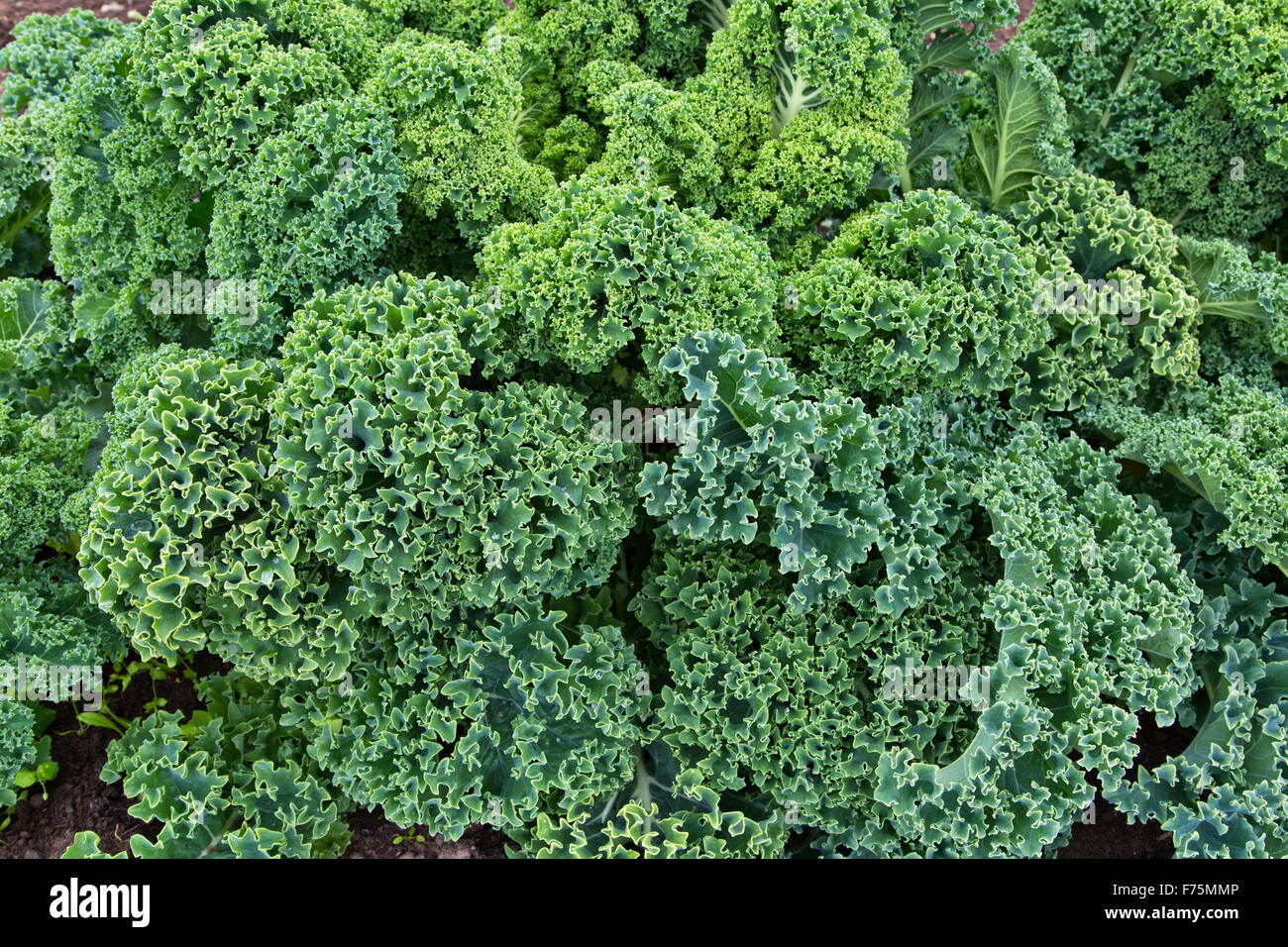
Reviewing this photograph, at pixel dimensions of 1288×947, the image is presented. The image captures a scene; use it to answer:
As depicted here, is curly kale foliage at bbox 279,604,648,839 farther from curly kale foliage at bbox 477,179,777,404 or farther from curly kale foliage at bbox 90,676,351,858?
curly kale foliage at bbox 477,179,777,404

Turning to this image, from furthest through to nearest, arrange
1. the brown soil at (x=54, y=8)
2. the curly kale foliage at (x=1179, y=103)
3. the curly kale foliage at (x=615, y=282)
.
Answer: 1. the brown soil at (x=54, y=8)
2. the curly kale foliage at (x=1179, y=103)
3. the curly kale foliage at (x=615, y=282)

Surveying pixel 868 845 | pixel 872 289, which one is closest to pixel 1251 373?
pixel 872 289

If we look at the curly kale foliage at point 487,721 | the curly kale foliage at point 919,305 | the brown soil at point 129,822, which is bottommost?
the brown soil at point 129,822

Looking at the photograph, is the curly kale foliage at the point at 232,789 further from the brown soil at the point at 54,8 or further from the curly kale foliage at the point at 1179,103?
the brown soil at the point at 54,8

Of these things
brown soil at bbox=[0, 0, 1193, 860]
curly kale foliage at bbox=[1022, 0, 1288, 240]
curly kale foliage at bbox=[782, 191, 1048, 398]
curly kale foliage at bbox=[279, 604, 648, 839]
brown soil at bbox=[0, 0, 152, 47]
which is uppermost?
brown soil at bbox=[0, 0, 152, 47]

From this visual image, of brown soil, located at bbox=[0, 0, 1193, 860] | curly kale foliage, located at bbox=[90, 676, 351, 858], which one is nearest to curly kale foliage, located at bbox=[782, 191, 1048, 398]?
brown soil, located at bbox=[0, 0, 1193, 860]

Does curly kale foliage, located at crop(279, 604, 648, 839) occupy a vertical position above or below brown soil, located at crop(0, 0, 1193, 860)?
above

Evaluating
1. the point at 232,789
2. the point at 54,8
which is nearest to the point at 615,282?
the point at 232,789

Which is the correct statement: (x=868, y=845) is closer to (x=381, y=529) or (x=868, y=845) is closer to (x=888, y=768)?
(x=888, y=768)

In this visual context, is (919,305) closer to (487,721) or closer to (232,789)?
(487,721)

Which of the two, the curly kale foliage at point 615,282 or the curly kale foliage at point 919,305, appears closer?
the curly kale foliage at point 615,282

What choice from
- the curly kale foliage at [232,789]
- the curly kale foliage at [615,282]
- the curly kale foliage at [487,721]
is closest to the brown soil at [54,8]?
the curly kale foliage at [615,282]
